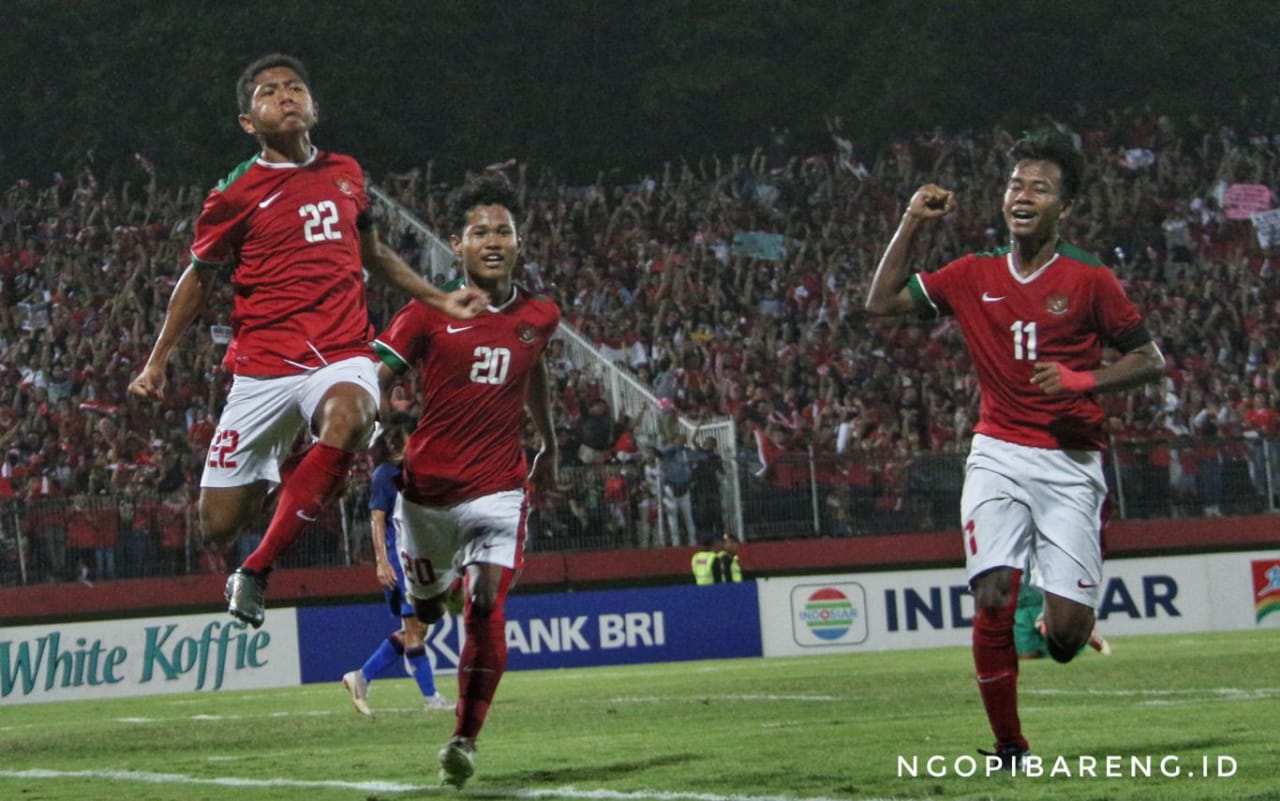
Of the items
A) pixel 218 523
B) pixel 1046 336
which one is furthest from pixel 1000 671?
pixel 218 523

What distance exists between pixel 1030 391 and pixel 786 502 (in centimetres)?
1678

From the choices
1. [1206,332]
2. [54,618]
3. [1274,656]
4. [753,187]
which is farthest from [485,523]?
[753,187]

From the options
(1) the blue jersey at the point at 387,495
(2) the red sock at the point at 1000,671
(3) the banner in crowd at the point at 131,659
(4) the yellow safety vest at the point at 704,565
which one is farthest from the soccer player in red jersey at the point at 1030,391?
(4) the yellow safety vest at the point at 704,565

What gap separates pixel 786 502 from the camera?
2523 cm

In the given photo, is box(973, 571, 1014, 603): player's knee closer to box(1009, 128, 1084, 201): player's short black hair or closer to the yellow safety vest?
box(1009, 128, 1084, 201): player's short black hair

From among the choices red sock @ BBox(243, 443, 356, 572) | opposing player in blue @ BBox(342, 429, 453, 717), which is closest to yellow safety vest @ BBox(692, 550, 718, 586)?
opposing player in blue @ BBox(342, 429, 453, 717)

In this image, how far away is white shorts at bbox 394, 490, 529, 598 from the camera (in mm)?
9430

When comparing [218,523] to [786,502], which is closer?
[218,523]

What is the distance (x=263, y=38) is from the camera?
4119cm

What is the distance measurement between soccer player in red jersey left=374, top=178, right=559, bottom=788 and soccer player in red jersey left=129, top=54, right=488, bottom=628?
494 millimetres

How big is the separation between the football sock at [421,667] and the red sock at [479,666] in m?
5.97

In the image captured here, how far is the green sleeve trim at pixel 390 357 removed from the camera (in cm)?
966

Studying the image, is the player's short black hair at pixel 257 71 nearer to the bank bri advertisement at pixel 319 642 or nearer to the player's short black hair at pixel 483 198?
the player's short black hair at pixel 483 198

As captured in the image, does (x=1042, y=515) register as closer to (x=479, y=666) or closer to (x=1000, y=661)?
(x=1000, y=661)
